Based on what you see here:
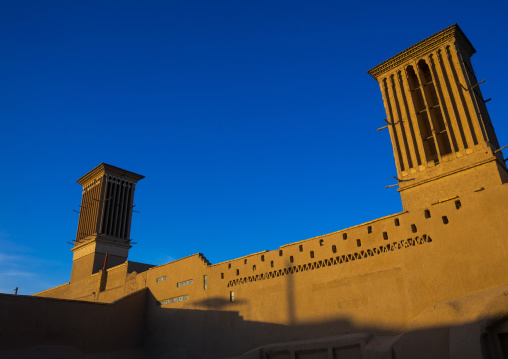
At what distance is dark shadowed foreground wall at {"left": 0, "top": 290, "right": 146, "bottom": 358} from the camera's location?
21.4m

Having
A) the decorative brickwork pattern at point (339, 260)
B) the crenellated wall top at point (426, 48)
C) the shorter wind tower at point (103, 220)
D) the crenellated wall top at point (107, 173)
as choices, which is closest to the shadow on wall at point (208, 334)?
the decorative brickwork pattern at point (339, 260)

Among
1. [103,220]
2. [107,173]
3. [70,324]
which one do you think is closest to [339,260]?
[70,324]

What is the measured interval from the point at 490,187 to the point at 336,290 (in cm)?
781

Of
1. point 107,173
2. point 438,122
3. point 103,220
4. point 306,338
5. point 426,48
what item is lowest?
point 306,338

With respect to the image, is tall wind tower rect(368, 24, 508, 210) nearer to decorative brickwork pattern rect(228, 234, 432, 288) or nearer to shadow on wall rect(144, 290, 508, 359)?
decorative brickwork pattern rect(228, 234, 432, 288)

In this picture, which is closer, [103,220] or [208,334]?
[208,334]

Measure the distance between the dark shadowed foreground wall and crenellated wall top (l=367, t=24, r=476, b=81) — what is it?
852 inches

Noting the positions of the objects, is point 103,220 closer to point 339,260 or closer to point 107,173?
point 107,173

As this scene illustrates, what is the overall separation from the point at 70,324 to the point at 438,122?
76.0ft

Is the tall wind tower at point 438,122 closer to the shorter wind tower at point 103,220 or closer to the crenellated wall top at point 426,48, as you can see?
the crenellated wall top at point 426,48

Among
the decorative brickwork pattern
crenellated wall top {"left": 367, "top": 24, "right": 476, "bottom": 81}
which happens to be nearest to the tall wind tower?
crenellated wall top {"left": 367, "top": 24, "right": 476, "bottom": 81}

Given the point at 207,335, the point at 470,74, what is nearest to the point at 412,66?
the point at 470,74

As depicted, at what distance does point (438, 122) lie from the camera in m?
20.8

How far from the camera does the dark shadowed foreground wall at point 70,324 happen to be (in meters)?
21.4
